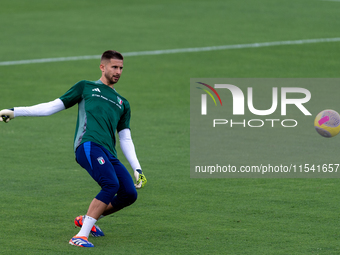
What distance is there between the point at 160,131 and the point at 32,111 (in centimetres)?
786

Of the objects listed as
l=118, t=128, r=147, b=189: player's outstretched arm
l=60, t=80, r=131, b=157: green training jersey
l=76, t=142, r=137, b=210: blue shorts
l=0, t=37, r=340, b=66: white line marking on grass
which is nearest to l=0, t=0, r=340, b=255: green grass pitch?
l=0, t=37, r=340, b=66: white line marking on grass

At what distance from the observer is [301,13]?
108 feet

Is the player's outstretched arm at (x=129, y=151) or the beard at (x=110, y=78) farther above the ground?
the beard at (x=110, y=78)

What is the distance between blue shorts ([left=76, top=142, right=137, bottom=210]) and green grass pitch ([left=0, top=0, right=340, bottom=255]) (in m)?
0.61

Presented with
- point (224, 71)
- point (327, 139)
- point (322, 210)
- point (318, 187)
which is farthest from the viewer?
point (224, 71)

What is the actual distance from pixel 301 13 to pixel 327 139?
1914 centimetres

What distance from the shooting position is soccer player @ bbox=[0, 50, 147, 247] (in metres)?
8.02

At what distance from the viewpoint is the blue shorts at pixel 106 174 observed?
7.98 m

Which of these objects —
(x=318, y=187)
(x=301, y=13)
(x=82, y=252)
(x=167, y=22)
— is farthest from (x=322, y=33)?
(x=82, y=252)

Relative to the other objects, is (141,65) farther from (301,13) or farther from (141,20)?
(301,13)

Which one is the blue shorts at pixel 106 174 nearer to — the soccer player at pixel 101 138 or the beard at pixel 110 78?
the soccer player at pixel 101 138

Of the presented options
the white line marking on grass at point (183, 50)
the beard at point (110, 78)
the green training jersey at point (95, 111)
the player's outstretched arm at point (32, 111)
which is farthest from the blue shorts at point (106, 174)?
the white line marking on grass at point (183, 50)

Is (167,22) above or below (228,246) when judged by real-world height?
above

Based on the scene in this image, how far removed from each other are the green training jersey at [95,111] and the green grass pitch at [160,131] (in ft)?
4.30
